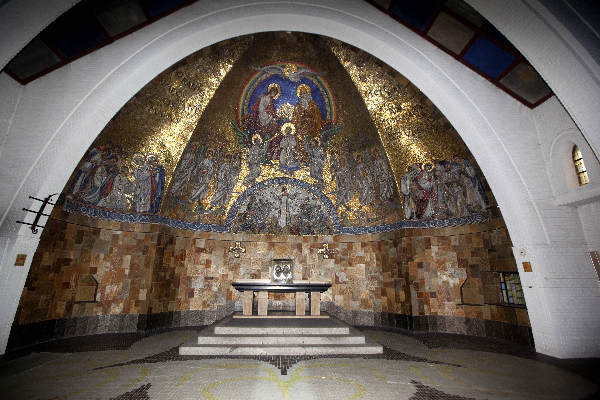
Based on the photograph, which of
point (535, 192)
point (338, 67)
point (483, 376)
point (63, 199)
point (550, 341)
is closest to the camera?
point (483, 376)

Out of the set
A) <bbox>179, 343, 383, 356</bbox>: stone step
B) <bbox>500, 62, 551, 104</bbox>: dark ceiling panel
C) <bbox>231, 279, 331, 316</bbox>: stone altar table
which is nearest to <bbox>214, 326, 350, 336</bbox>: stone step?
<bbox>179, 343, 383, 356</bbox>: stone step

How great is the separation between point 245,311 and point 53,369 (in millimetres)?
5150

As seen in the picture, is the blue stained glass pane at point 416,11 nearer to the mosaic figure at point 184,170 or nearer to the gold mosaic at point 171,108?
the gold mosaic at point 171,108

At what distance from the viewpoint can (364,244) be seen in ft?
41.1

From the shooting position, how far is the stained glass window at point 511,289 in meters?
8.67

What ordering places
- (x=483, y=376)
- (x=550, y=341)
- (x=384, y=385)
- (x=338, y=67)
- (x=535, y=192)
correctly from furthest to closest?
(x=338, y=67) < (x=535, y=192) < (x=550, y=341) < (x=483, y=376) < (x=384, y=385)

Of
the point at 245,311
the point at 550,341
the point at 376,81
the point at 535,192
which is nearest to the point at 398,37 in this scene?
the point at 376,81

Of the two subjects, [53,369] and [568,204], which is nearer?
[53,369]

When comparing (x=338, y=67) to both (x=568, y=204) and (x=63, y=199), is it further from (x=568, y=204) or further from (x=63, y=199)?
(x=63, y=199)

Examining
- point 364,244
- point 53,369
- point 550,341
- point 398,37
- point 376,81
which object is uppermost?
point 376,81

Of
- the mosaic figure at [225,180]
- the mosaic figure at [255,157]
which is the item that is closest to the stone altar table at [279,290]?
the mosaic figure at [225,180]

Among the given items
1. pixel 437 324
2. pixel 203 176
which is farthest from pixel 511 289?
pixel 203 176

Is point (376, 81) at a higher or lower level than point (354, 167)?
higher

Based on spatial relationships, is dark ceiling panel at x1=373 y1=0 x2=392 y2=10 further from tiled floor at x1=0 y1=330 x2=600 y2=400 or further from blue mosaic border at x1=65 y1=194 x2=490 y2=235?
tiled floor at x1=0 y1=330 x2=600 y2=400
